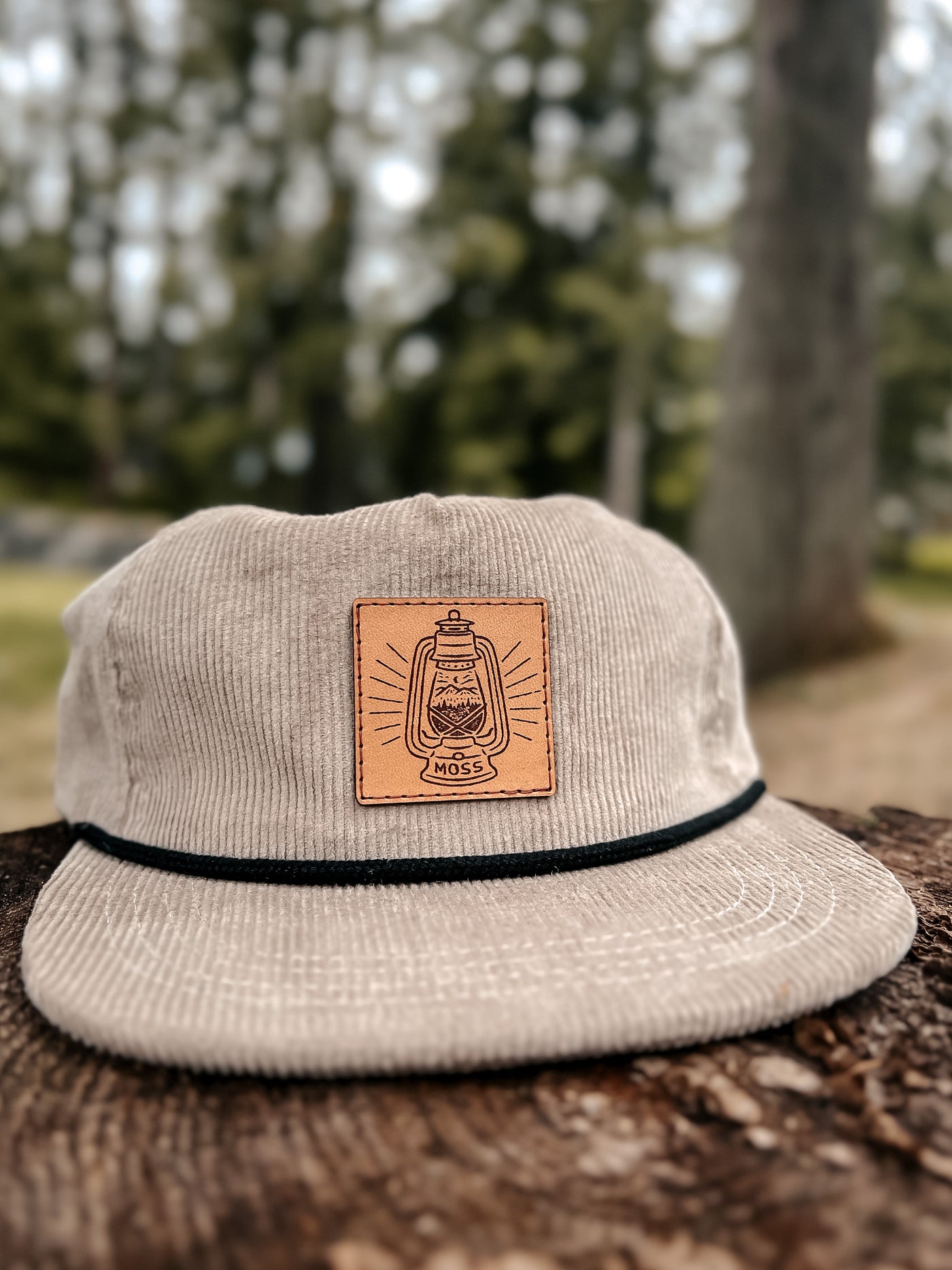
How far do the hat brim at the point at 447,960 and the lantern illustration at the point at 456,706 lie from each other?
0.31ft

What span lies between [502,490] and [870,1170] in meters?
4.30

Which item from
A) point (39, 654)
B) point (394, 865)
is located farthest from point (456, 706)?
point (39, 654)

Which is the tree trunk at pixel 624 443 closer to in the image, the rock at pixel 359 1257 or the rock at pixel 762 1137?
Answer: the rock at pixel 762 1137

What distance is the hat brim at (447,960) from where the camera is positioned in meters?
0.59

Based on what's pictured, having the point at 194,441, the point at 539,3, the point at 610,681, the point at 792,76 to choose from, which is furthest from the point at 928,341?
the point at 610,681

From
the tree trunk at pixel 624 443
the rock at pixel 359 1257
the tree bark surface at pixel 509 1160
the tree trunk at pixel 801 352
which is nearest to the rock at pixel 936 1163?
the tree bark surface at pixel 509 1160

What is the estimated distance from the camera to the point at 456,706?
778mm

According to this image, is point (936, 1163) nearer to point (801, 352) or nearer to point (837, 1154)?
point (837, 1154)

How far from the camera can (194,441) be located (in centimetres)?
548

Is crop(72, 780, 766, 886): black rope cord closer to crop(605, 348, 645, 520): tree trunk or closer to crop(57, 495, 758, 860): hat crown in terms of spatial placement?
crop(57, 495, 758, 860): hat crown

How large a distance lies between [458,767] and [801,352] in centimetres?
262

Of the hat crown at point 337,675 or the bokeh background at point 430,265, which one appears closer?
the hat crown at point 337,675

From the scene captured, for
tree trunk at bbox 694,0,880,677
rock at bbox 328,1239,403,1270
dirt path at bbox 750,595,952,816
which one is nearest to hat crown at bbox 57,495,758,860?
rock at bbox 328,1239,403,1270

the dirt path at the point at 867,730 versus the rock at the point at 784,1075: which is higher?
the rock at the point at 784,1075
